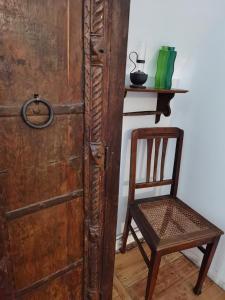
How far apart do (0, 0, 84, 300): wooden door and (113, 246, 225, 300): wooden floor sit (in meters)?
0.74

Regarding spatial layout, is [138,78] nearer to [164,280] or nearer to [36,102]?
[36,102]

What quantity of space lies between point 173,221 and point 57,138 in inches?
37.8

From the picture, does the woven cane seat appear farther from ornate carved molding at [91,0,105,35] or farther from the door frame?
ornate carved molding at [91,0,105,35]

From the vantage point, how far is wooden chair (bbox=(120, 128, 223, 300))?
1145 mm

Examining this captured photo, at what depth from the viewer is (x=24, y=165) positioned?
60cm

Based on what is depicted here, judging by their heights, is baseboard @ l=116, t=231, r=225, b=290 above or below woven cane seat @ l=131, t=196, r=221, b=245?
below

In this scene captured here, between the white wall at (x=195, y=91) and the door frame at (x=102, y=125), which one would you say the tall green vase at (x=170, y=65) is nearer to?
the white wall at (x=195, y=91)

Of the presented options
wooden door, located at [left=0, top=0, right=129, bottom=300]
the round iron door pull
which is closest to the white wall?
wooden door, located at [left=0, top=0, right=129, bottom=300]

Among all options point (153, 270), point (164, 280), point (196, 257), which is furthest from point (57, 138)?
point (196, 257)

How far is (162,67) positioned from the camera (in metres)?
1.29

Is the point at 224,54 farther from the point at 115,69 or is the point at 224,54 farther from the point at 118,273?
the point at 118,273

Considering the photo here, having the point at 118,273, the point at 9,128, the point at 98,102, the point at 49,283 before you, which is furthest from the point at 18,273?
the point at 118,273

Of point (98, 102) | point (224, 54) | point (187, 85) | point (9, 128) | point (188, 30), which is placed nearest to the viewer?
point (9, 128)

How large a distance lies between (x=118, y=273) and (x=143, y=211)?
0.51 m
